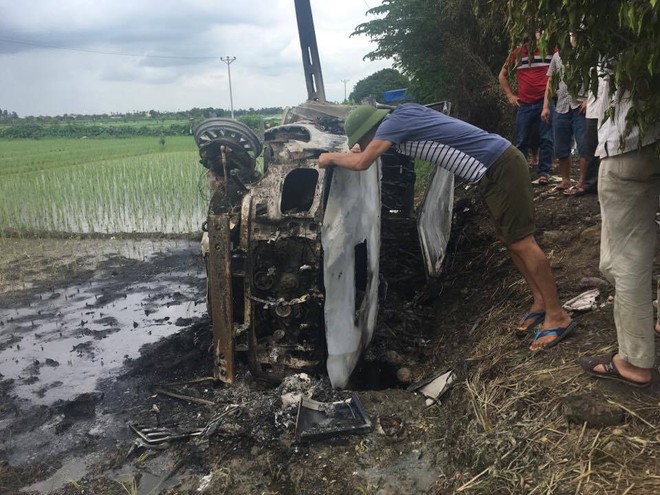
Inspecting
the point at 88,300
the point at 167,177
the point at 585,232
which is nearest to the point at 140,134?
the point at 167,177

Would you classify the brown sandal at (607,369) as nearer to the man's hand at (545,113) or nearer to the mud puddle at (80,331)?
the man's hand at (545,113)

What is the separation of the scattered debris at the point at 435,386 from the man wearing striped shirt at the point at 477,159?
0.60 metres

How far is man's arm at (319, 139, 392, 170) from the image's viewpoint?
353cm

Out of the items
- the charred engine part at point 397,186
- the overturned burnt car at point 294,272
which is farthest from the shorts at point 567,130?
the overturned burnt car at point 294,272

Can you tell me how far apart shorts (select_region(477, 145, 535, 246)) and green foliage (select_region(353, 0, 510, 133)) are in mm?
5562

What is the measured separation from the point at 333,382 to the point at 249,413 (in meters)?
0.63

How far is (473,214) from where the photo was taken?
6.95 meters

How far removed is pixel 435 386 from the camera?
3.71 meters

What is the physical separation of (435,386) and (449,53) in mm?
7451

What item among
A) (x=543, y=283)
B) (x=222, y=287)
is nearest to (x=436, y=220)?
(x=543, y=283)

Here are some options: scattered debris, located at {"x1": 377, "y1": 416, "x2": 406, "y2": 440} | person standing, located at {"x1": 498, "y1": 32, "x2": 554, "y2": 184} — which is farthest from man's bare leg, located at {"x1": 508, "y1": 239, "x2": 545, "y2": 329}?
person standing, located at {"x1": 498, "y1": 32, "x2": 554, "y2": 184}

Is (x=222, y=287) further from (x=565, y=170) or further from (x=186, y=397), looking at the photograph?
(x=565, y=170)

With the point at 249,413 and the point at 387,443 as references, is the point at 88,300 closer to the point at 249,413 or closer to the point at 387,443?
the point at 249,413

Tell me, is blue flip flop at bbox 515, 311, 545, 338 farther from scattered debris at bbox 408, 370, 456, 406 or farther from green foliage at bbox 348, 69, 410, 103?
green foliage at bbox 348, 69, 410, 103
